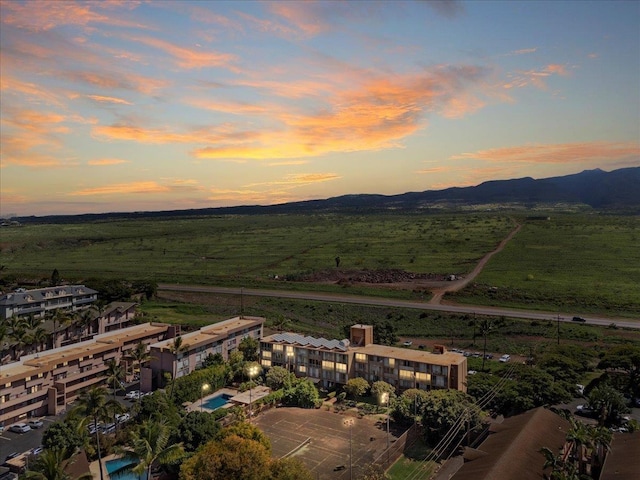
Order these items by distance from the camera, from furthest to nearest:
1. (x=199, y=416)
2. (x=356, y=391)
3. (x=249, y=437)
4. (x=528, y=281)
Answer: (x=528, y=281) → (x=356, y=391) → (x=199, y=416) → (x=249, y=437)

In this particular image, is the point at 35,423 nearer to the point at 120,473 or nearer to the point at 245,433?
the point at 120,473

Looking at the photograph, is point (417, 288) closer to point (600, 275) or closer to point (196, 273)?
point (600, 275)

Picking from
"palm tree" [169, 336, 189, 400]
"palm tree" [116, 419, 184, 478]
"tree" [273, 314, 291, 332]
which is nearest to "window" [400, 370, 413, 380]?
"palm tree" [169, 336, 189, 400]

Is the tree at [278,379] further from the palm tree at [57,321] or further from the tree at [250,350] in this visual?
the palm tree at [57,321]

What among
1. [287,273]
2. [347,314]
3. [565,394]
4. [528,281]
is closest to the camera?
[565,394]

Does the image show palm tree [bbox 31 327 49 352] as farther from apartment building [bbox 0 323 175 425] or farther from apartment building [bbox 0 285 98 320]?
apartment building [bbox 0 285 98 320]

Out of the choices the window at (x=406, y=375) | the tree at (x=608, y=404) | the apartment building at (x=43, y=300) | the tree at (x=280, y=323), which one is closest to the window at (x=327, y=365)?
the window at (x=406, y=375)

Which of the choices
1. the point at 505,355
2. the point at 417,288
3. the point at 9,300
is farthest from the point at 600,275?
the point at 9,300
